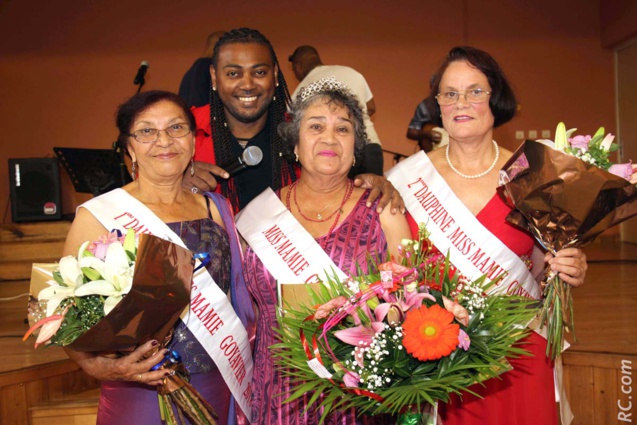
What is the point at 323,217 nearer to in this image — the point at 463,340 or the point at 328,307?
the point at 328,307

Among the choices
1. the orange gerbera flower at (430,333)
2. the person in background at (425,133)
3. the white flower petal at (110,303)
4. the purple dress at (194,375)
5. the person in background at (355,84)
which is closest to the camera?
the orange gerbera flower at (430,333)

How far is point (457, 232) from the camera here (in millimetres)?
2107

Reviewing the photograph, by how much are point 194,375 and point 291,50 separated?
237 inches

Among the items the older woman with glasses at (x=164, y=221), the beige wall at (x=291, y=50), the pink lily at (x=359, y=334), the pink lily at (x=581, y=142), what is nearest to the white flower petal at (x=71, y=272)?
the older woman with glasses at (x=164, y=221)

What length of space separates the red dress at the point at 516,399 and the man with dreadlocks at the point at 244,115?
1.00m

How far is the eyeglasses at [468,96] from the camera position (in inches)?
78.1

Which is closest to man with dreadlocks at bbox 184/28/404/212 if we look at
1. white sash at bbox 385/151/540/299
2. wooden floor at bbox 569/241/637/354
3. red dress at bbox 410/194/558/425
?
white sash at bbox 385/151/540/299

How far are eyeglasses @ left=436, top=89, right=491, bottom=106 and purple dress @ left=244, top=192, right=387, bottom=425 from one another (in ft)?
1.25

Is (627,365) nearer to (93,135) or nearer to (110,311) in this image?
(110,311)

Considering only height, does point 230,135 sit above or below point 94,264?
above

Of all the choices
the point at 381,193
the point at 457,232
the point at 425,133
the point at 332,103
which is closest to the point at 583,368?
the point at 457,232

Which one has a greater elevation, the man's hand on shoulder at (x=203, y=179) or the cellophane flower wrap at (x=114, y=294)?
the man's hand on shoulder at (x=203, y=179)

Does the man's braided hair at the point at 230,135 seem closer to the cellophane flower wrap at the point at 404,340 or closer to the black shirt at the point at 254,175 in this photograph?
the black shirt at the point at 254,175

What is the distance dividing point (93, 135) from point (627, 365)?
6326 mm
